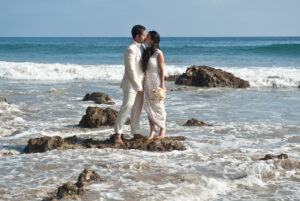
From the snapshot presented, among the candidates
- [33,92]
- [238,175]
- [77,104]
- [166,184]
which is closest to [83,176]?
[166,184]

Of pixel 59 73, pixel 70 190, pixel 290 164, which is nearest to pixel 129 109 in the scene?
pixel 70 190

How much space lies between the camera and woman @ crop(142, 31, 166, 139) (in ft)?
22.1

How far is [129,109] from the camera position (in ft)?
22.5

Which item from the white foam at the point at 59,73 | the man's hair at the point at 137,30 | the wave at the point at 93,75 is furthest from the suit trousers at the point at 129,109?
the white foam at the point at 59,73

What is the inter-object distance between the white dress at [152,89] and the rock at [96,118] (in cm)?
194

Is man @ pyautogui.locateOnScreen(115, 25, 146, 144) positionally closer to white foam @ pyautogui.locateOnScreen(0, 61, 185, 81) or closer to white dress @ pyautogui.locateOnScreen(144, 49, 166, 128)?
white dress @ pyautogui.locateOnScreen(144, 49, 166, 128)

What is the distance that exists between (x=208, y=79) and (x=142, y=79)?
33.5ft

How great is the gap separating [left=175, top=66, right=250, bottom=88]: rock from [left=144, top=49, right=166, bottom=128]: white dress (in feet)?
32.6

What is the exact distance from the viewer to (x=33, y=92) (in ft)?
47.4

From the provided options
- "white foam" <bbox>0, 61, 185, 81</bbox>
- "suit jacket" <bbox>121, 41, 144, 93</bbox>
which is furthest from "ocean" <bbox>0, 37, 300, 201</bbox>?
"white foam" <bbox>0, 61, 185, 81</bbox>

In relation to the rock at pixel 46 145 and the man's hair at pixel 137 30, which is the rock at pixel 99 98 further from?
the man's hair at pixel 137 30

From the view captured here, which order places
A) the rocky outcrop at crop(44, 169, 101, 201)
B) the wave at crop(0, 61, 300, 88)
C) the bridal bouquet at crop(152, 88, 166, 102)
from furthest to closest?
the wave at crop(0, 61, 300, 88) < the bridal bouquet at crop(152, 88, 166, 102) < the rocky outcrop at crop(44, 169, 101, 201)

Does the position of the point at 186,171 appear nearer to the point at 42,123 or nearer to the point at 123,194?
the point at 123,194

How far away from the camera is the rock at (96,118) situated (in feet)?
28.3
